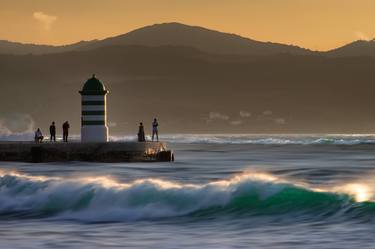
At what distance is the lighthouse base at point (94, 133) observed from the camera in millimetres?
40000

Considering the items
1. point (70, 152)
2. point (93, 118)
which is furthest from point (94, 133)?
point (70, 152)

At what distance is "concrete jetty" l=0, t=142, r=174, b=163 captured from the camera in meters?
38.9

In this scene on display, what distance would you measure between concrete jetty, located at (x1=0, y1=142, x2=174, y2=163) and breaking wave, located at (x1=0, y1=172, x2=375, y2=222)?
1176cm

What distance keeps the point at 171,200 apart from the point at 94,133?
53.0 feet

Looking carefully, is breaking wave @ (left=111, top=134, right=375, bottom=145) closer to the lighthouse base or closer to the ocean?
the lighthouse base

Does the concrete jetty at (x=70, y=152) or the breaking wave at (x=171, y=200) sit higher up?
the concrete jetty at (x=70, y=152)

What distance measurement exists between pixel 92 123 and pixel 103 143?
109 centimetres

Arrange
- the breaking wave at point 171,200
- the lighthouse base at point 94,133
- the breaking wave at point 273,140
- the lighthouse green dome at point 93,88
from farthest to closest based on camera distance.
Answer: the breaking wave at point 273,140
the lighthouse green dome at point 93,88
the lighthouse base at point 94,133
the breaking wave at point 171,200

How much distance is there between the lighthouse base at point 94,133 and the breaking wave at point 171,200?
42.5 feet

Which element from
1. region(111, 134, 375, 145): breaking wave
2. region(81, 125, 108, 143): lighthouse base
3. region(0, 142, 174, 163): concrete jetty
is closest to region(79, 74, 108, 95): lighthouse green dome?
region(81, 125, 108, 143): lighthouse base

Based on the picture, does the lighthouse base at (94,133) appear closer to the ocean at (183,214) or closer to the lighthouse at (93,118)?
the lighthouse at (93,118)

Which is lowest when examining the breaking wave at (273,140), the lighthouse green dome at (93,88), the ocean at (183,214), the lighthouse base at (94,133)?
the ocean at (183,214)

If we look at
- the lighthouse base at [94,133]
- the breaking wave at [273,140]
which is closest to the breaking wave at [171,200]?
the lighthouse base at [94,133]

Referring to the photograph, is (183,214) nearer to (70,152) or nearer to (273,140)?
(70,152)
